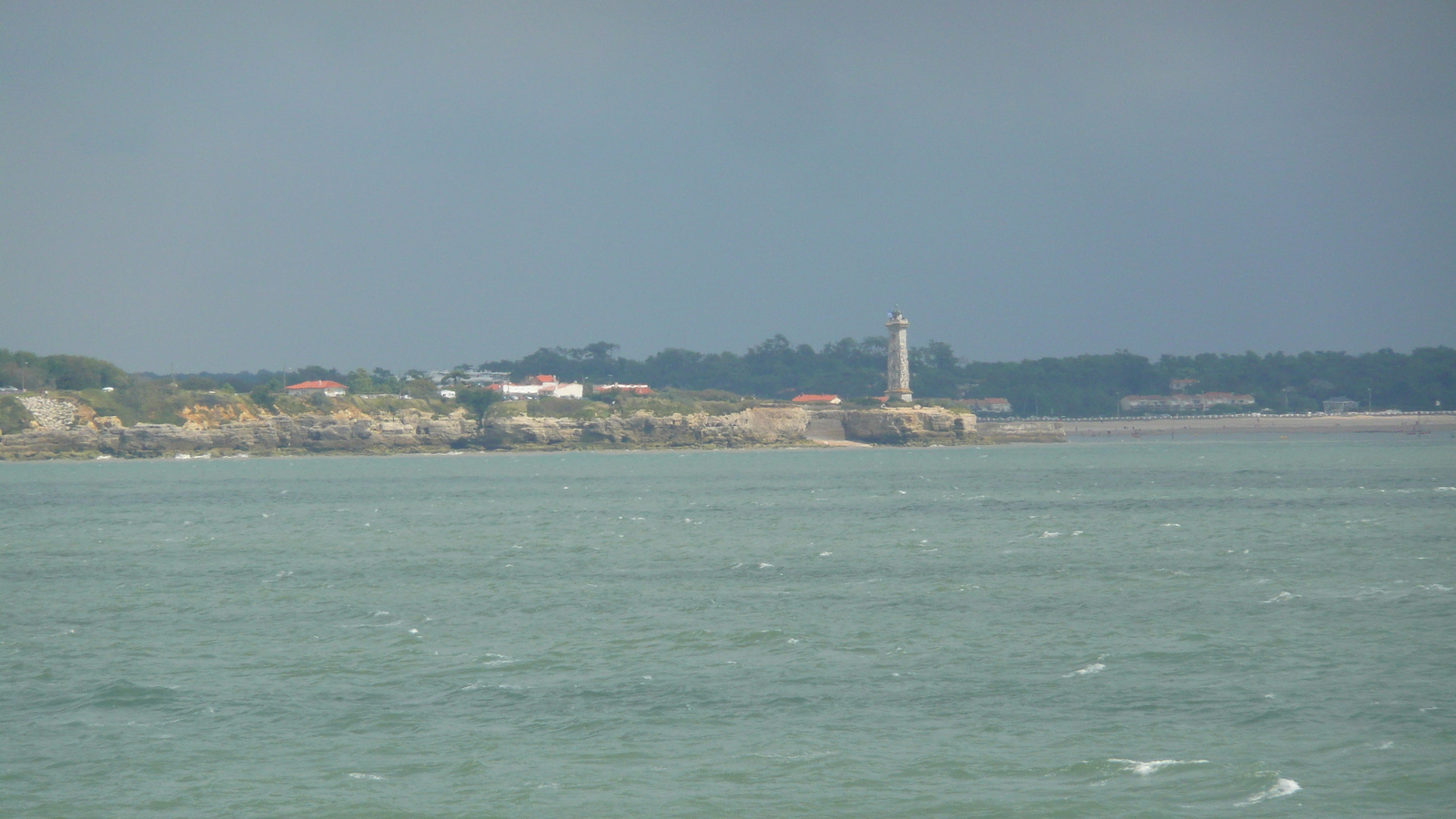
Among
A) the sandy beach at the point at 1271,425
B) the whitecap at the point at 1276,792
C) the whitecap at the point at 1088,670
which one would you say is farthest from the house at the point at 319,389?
the whitecap at the point at 1276,792

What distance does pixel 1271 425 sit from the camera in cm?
15612

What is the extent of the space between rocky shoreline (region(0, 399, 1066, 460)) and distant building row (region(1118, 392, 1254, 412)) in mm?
54996

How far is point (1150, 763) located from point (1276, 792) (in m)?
1.29

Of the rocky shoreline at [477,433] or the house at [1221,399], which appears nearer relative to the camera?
the rocky shoreline at [477,433]

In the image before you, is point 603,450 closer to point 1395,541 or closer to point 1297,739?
point 1395,541

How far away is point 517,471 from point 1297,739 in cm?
7354

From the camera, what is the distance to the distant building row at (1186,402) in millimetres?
186875

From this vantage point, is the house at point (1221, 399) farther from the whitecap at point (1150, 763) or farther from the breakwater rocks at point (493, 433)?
the whitecap at point (1150, 763)

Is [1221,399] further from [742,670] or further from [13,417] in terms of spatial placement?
[742,670]

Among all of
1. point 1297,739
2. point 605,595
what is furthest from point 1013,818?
point 605,595

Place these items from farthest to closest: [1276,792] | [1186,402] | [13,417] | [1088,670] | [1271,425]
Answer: [1186,402] → [1271,425] → [13,417] → [1088,670] → [1276,792]

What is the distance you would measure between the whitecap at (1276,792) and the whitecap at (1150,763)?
860 millimetres

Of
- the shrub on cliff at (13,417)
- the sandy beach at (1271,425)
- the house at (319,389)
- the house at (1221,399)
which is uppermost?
the house at (319,389)

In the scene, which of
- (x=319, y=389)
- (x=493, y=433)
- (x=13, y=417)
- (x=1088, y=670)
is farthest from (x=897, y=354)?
(x=1088, y=670)
